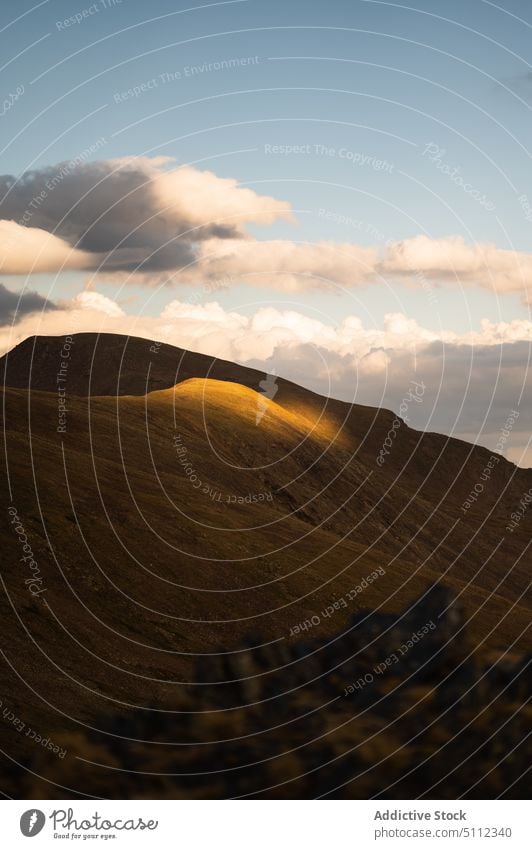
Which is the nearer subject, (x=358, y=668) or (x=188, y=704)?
(x=188, y=704)

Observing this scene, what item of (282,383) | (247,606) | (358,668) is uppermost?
(282,383)

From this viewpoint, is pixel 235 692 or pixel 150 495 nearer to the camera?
pixel 235 692

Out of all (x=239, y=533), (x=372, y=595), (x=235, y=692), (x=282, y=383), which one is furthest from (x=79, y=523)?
(x=282, y=383)

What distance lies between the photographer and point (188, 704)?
19.7 meters

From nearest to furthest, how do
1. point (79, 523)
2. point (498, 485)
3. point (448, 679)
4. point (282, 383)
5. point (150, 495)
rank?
point (448, 679) → point (79, 523) → point (150, 495) → point (282, 383) → point (498, 485)

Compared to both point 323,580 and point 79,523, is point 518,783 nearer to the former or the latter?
point 79,523

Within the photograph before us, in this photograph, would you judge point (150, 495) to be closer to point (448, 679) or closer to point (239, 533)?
point (239, 533)

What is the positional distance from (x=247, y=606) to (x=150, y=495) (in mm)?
14876

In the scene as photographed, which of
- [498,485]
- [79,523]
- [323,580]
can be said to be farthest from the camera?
[498,485]

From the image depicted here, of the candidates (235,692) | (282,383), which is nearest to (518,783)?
(235,692)

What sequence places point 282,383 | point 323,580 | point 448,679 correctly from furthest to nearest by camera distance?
point 282,383, point 323,580, point 448,679

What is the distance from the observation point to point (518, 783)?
16484 mm
